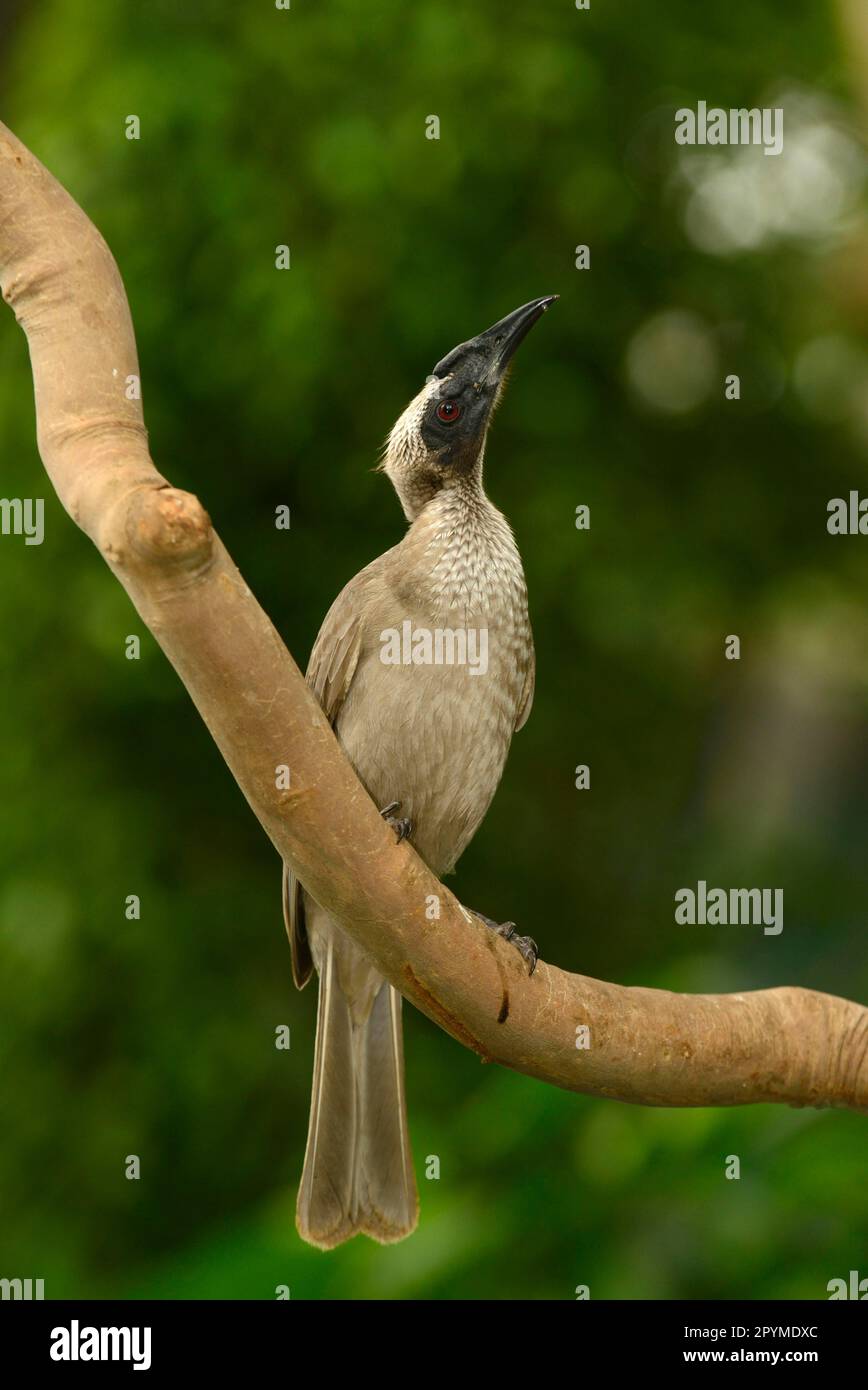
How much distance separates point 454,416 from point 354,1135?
51.2 inches

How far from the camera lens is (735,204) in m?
3.93

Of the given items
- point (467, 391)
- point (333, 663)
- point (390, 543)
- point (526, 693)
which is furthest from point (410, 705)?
point (390, 543)

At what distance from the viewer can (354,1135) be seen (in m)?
2.68

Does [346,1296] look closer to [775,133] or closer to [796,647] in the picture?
[796,647]

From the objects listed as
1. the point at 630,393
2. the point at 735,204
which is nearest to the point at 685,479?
the point at 630,393

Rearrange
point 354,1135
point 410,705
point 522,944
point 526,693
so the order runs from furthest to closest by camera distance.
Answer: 1. point 526,693
2. point 354,1135
3. point 410,705
4. point 522,944

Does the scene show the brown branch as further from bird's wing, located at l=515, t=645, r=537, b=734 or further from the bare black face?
the bare black face

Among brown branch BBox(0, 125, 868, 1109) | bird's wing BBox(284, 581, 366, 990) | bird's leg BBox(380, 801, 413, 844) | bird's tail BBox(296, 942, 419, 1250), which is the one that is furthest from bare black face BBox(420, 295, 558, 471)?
bird's tail BBox(296, 942, 419, 1250)

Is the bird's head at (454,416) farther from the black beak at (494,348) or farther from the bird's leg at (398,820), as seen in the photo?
the bird's leg at (398,820)

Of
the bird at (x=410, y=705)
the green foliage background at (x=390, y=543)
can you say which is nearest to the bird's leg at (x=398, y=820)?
the bird at (x=410, y=705)

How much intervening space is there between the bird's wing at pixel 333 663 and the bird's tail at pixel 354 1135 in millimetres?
126

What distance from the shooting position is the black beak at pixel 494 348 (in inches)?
104

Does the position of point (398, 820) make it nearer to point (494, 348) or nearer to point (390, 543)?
point (494, 348)

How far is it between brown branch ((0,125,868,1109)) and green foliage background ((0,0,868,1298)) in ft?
3.12
